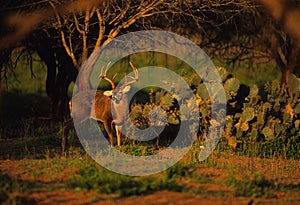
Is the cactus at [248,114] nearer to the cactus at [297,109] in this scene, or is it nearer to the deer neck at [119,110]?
the cactus at [297,109]

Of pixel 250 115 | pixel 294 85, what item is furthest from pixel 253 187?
pixel 294 85

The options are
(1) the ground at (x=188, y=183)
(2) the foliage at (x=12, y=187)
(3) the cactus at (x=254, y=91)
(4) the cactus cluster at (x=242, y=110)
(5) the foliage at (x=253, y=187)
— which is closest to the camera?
(2) the foliage at (x=12, y=187)

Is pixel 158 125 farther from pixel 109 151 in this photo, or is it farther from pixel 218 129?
pixel 109 151

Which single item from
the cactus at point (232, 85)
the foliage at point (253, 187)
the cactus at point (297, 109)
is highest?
the cactus at point (232, 85)

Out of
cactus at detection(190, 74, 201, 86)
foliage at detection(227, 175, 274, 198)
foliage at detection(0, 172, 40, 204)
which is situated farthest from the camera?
cactus at detection(190, 74, 201, 86)

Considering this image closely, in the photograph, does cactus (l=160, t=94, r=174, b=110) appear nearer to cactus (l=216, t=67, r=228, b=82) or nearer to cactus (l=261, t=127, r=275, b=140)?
cactus (l=216, t=67, r=228, b=82)

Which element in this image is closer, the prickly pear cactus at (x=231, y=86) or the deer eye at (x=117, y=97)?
the deer eye at (x=117, y=97)

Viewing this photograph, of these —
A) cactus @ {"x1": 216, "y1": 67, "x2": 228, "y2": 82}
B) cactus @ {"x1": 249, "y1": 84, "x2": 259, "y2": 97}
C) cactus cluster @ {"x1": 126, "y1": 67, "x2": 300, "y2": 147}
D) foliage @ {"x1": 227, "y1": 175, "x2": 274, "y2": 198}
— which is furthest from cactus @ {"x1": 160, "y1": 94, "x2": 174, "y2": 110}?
foliage @ {"x1": 227, "y1": 175, "x2": 274, "y2": 198}

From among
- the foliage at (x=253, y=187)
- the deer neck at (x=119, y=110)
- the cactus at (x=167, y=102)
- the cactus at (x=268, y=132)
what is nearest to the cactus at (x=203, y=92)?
the cactus at (x=167, y=102)

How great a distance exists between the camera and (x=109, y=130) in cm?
1090

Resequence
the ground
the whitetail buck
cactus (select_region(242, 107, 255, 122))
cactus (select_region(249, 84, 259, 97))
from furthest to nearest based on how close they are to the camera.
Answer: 1. cactus (select_region(249, 84, 259, 97))
2. cactus (select_region(242, 107, 255, 122))
3. the whitetail buck
4. the ground

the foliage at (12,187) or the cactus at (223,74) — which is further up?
the cactus at (223,74)

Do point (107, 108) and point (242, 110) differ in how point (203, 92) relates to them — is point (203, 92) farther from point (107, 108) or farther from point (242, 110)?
point (107, 108)

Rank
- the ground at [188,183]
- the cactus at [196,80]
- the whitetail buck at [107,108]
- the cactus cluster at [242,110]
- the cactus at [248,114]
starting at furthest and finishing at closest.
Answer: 1. the cactus at [196,80]
2. the cactus cluster at [242,110]
3. the cactus at [248,114]
4. the whitetail buck at [107,108]
5. the ground at [188,183]
